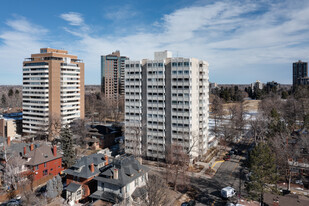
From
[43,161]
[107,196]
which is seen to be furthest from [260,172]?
[43,161]

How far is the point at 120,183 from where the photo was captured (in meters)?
32.1

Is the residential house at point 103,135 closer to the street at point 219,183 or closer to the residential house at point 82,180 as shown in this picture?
the residential house at point 82,180

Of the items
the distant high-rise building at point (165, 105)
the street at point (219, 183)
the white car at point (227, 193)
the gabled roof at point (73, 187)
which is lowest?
the street at point (219, 183)

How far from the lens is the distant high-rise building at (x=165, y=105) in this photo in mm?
50719

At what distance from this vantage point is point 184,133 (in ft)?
167

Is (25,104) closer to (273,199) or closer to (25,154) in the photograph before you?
(25,154)

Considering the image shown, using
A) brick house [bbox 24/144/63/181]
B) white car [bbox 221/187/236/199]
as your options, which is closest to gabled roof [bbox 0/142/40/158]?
brick house [bbox 24/144/63/181]

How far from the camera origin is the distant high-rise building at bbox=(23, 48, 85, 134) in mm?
73438

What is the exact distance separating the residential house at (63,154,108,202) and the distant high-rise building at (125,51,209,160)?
48.1ft

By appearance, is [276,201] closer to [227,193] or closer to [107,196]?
[227,193]

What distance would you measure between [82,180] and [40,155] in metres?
12.2

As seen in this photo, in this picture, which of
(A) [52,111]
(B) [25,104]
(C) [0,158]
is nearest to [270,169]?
(C) [0,158]

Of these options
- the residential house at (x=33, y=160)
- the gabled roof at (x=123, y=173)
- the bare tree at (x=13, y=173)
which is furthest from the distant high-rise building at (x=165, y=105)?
the bare tree at (x=13, y=173)

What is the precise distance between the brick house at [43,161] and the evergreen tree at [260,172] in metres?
34.8
